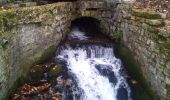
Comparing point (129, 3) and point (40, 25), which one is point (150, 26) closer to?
point (129, 3)

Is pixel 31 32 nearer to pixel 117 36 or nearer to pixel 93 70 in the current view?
pixel 93 70

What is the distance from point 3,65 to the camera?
27.2 ft

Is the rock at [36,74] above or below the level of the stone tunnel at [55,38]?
below

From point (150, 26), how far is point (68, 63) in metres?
2.91

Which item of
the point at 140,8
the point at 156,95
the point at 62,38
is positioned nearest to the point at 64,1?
the point at 62,38

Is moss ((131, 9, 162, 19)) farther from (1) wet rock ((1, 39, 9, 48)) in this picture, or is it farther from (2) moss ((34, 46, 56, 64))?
(1) wet rock ((1, 39, 9, 48))

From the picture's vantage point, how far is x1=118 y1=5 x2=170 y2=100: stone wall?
28.5 ft

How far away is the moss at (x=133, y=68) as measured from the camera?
377 inches

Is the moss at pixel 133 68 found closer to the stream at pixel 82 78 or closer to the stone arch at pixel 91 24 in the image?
the stream at pixel 82 78

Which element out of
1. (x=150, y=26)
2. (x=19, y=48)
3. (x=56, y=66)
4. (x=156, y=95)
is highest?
(x=150, y=26)

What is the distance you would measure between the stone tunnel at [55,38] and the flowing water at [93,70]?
61 cm

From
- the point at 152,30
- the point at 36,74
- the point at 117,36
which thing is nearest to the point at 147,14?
the point at 152,30

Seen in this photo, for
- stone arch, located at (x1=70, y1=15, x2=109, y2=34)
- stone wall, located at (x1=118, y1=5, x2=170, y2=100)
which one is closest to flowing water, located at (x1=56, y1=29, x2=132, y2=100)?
stone wall, located at (x1=118, y1=5, x2=170, y2=100)

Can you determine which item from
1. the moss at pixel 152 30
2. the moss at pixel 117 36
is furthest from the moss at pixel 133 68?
the moss at pixel 152 30
